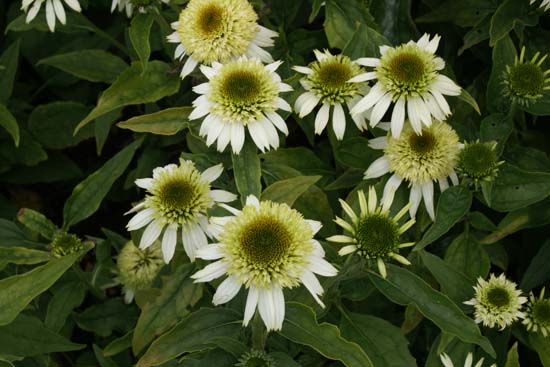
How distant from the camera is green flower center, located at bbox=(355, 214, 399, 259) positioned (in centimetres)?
161

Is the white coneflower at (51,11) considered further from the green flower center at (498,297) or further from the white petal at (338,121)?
the green flower center at (498,297)

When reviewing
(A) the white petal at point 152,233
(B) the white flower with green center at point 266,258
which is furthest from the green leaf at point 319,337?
(A) the white petal at point 152,233

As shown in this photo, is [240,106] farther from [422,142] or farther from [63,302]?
[63,302]

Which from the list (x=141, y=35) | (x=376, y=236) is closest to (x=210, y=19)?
(x=141, y=35)

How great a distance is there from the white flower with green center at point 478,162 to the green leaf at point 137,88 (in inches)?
38.5

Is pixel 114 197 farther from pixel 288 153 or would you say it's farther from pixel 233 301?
pixel 233 301

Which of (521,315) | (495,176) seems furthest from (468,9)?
(521,315)

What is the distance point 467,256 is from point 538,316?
273mm

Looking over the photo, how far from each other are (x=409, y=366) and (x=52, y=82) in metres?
2.28

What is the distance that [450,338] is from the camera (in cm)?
183

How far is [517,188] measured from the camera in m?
1.90

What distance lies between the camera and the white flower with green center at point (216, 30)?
194 centimetres

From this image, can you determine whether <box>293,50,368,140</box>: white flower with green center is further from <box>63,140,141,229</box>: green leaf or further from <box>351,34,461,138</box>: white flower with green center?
<box>63,140,141,229</box>: green leaf

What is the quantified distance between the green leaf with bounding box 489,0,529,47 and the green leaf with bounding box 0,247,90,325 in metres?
1.50
